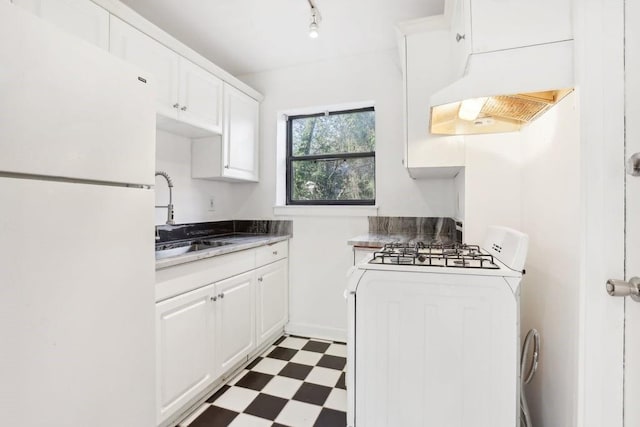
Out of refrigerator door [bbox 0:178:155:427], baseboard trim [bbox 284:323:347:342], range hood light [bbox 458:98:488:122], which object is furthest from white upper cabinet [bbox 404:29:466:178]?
baseboard trim [bbox 284:323:347:342]

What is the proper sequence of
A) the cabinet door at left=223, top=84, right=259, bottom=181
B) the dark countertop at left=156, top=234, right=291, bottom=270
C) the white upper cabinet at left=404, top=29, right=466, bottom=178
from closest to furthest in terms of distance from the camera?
1. the dark countertop at left=156, top=234, right=291, bottom=270
2. the white upper cabinet at left=404, top=29, right=466, bottom=178
3. the cabinet door at left=223, top=84, right=259, bottom=181

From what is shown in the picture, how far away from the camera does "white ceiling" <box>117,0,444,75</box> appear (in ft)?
6.45

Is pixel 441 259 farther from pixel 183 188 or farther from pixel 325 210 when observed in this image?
pixel 183 188

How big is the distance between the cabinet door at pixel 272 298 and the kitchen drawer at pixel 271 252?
4cm

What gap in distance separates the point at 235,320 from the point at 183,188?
1.13 meters

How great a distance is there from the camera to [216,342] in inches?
72.8

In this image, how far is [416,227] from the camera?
2.51 meters

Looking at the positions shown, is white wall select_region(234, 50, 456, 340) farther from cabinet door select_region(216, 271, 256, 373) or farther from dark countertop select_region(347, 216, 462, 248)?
cabinet door select_region(216, 271, 256, 373)

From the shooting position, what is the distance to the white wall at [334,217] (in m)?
2.56

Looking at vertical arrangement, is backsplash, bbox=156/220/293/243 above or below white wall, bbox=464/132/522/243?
below

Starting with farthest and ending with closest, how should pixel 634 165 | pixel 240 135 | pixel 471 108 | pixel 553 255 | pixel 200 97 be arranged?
pixel 240 135
pixel 200 97
pixel 471 108
pixel 553 255
pixel 634 165

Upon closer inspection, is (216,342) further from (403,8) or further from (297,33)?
(403,8)

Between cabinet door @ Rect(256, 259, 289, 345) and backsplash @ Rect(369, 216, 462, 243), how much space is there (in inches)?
34.3

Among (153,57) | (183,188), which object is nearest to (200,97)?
(153,57)
